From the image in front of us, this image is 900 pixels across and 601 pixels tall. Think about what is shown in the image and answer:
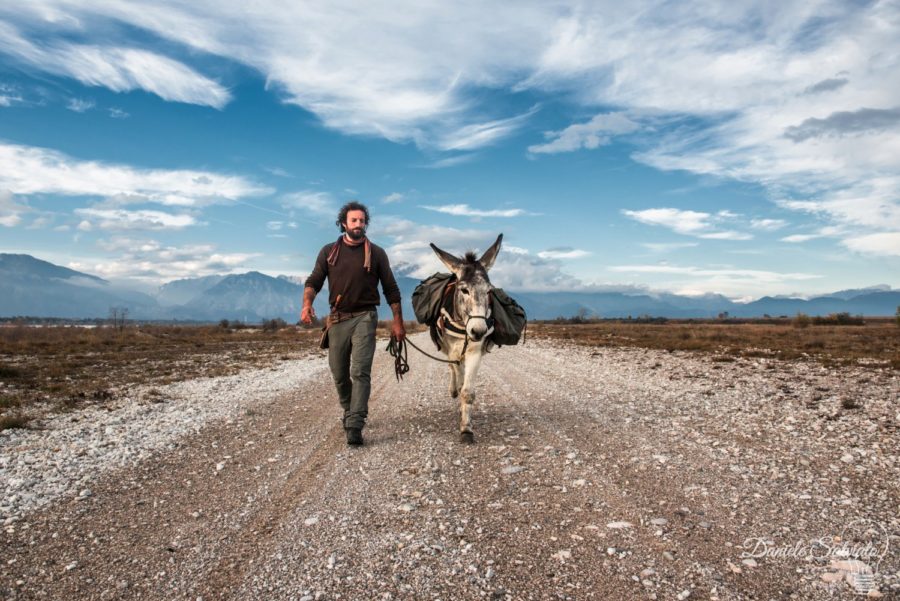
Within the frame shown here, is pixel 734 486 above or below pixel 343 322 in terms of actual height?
below

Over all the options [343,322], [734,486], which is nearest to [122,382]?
[343,322]

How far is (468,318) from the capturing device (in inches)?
322

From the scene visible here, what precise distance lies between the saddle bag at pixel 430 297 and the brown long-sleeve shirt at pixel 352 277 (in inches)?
59.3

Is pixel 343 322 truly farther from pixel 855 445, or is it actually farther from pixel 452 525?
pixel 855 445

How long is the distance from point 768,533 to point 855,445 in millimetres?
4358

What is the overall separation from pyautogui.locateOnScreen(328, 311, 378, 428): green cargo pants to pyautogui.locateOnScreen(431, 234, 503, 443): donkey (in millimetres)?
1584

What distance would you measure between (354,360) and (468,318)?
2047 mm

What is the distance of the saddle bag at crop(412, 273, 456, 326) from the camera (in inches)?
390

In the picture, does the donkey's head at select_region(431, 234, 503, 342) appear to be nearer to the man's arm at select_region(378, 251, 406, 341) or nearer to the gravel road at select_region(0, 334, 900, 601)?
the man's arm at select_region(378, 251, 406, 341)

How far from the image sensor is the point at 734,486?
19.2ft

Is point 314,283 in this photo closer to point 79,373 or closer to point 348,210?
point 348,210

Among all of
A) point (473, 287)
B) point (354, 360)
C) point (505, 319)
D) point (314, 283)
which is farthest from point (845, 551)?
point (314, 283)

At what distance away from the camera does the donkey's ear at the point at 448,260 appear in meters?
8.70

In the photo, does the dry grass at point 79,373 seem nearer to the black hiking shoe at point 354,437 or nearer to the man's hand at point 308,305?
the man's hand at point 308,305
